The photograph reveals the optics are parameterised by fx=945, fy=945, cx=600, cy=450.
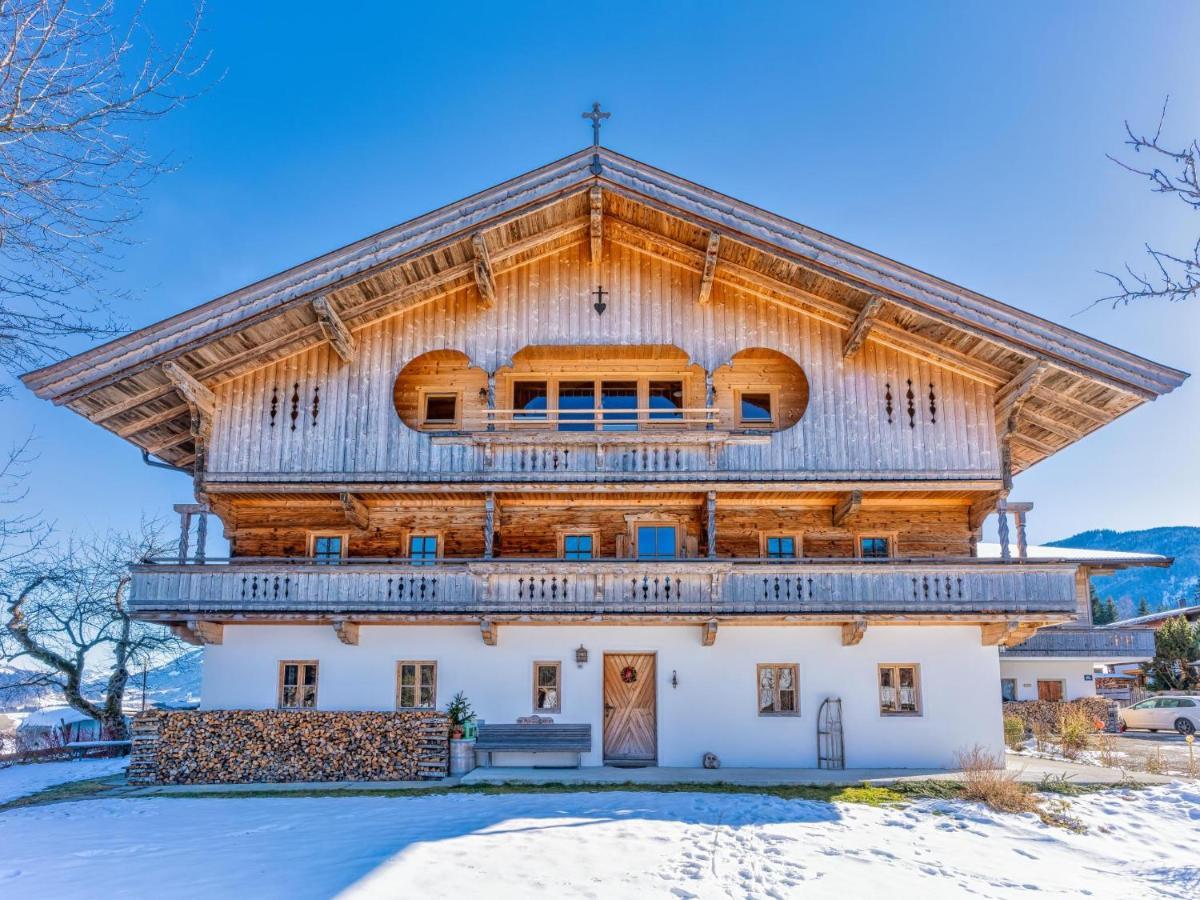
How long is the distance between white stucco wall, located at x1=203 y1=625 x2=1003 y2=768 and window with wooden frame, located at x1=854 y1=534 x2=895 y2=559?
A: 2.04 metres

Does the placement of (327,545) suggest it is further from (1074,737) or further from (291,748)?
(1074,737)

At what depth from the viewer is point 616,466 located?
19.1m

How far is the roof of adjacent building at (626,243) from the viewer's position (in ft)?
59.0

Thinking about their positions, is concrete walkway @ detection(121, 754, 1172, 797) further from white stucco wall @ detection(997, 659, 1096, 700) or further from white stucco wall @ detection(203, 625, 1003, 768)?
white stucco wall @ detection(997, 659, 1096, 700)

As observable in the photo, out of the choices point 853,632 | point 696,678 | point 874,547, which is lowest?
point 696,678

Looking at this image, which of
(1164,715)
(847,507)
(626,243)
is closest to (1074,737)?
(847,507)

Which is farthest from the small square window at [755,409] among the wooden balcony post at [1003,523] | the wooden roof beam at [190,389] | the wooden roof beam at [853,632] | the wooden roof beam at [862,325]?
the wooden roof beam at [190,389]

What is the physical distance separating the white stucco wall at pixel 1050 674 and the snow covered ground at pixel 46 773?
24.9m

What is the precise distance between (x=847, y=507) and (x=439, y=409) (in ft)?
29.5

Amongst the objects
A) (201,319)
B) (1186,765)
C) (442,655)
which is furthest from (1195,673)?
(201,319)

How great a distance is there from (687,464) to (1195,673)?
3148cm

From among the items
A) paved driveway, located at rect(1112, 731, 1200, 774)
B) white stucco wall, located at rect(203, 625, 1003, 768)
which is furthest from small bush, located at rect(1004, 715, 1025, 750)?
white stucco wall, located at rect(203, 625, 1003, 768)

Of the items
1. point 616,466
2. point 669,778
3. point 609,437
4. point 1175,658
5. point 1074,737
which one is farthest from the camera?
point 1175,658

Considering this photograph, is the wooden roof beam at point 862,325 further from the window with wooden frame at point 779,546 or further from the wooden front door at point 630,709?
the wooden front door at point 630,709
